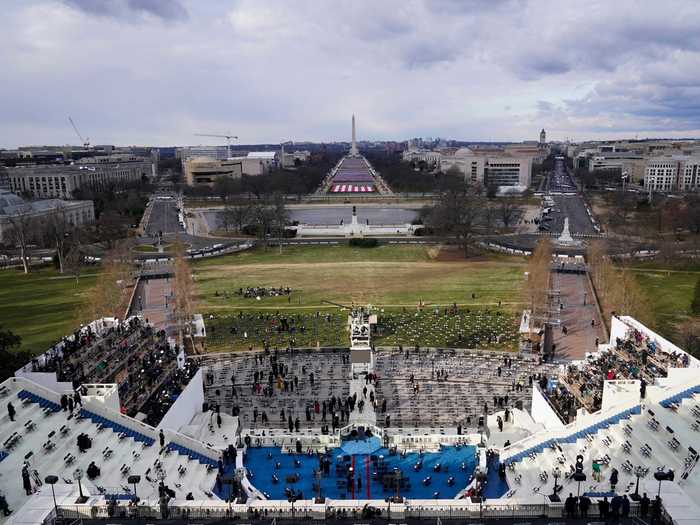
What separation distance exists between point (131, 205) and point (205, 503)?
100 m

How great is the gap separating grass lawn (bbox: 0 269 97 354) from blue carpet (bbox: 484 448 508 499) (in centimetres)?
2927

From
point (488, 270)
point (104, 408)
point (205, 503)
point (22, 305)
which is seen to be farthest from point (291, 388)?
point (488, 270)

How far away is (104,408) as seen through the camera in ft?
78.2

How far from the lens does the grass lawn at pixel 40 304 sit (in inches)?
1646

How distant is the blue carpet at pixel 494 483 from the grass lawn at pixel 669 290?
20744mm

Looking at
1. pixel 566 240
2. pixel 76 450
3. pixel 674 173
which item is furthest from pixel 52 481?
pixel 674 173

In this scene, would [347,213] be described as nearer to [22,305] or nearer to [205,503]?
[22,305]

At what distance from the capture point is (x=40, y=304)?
2002 inches

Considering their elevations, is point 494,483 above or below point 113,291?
below

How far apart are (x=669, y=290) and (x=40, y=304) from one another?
54.6 metres

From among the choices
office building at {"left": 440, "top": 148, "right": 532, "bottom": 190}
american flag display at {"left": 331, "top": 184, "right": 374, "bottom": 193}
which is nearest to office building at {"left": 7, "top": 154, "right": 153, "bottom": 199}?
american flag display at {"left": 331, "top": 184, "right": 374, "bottom": 193}

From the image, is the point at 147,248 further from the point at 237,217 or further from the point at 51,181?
the point at 51,181

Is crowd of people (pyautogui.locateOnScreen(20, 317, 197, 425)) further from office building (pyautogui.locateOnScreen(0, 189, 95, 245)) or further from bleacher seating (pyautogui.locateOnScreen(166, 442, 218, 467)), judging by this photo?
office building (pyautogui.locateOnScreen(0, 189, 95, 245))

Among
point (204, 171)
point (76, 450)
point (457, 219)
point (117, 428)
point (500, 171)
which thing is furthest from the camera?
point (204, 171)
